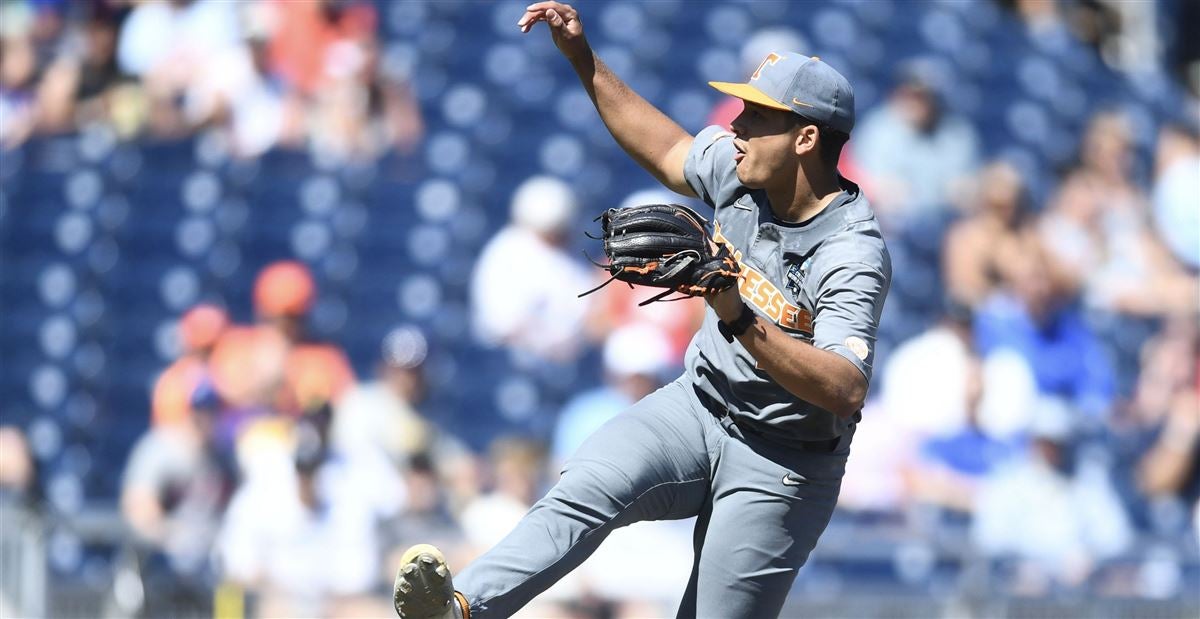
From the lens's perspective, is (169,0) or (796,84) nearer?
(796,84)

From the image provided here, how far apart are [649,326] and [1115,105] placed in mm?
4361

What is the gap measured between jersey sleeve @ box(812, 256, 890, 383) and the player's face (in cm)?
25

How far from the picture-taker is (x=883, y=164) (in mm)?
8969

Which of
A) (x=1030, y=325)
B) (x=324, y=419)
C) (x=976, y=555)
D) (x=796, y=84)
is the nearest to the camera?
(x=796, y=84)

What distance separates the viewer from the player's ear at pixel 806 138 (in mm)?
3436

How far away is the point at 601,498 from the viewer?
131 inches

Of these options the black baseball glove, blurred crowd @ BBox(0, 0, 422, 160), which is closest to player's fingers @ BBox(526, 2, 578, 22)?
the black baseball glove

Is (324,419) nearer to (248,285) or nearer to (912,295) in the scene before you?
(248,285)

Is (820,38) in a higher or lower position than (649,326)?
higher

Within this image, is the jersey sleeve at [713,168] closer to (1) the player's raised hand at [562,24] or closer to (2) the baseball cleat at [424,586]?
(1) the player's raised hand at [562,24]

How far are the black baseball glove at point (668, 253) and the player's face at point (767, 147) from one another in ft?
0.92

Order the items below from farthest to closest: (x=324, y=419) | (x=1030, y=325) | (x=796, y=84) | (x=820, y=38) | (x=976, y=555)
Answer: (x=820, y=38)
(x=1030, y=325)
(x=324, y=419)
(x=976, y=555)
(x=796, y=84)

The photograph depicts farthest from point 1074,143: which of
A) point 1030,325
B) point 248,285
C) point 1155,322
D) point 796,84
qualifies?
point 796,84

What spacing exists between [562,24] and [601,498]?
117cm
